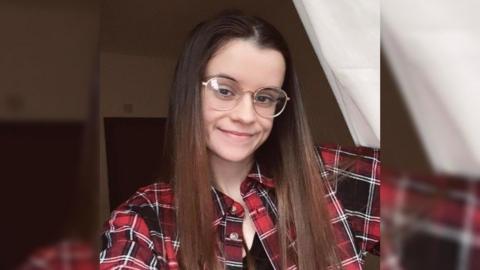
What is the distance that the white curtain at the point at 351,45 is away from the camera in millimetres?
559

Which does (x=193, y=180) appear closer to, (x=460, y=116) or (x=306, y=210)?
(x=306, y=210)

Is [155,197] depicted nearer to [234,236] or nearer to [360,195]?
[234,236]

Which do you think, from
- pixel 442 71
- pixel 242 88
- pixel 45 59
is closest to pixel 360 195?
pixel 242 88

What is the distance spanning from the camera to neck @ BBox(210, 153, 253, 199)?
85 centimetres

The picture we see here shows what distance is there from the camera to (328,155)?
0.91 m

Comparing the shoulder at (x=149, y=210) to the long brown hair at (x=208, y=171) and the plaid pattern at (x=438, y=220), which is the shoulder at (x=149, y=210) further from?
the plaid pattern at (x=438, y=220)

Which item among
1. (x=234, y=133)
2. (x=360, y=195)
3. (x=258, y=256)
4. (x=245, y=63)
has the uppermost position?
(x=245, y=63)

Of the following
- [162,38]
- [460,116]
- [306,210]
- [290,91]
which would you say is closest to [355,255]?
[306,210]

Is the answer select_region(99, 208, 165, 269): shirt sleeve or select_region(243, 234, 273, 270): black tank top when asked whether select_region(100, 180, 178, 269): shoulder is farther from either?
select_region(243, 234, 273, 270): black tank top

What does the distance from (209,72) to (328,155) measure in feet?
1.05

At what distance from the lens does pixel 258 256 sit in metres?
0.80

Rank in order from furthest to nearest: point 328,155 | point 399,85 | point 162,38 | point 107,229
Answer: point 162,38, point 328,155, point 107,229, point 399,85

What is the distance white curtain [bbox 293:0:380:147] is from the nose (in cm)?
13

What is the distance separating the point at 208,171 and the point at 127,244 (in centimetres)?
19
